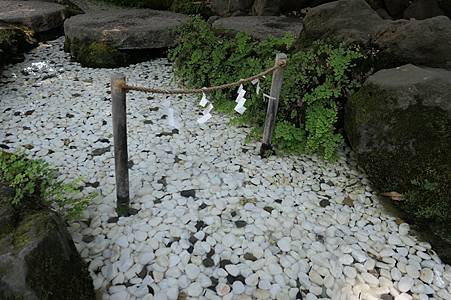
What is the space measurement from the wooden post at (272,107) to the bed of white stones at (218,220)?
0.44 ft

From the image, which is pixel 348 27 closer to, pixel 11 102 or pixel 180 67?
pixel 180 67

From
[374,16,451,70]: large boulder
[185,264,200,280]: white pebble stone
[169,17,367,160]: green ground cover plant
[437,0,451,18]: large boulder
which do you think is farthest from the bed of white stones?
[437,0,451,18]: large boulder

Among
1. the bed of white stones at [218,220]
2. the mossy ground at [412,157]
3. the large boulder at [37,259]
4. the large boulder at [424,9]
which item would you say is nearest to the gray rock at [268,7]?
the large boulder at [424,9]

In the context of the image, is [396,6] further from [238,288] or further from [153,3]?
[238,288]

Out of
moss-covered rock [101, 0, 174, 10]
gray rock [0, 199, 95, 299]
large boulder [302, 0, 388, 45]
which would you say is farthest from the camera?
moss-covered rock [101, 0, 174, 10]

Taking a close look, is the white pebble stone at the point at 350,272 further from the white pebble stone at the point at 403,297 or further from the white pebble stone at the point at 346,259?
the white pebble stone at the point at 403,297

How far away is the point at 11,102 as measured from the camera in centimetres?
485

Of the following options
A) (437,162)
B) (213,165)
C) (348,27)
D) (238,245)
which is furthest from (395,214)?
(348,27)

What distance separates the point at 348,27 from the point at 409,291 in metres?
2.83

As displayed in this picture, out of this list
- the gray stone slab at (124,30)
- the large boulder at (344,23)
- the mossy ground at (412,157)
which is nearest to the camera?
the mossy ground at (412,157)

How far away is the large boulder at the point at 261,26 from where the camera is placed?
18.7 ft

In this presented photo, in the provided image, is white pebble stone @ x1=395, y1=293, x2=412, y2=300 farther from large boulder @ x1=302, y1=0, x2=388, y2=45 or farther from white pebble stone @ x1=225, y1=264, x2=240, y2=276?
large boulder @ x1=302, y1=0, x2=388, y2=45

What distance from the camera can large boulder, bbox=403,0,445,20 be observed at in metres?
5.85

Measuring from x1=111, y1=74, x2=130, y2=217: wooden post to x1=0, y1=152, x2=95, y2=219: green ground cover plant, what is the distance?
268mm
